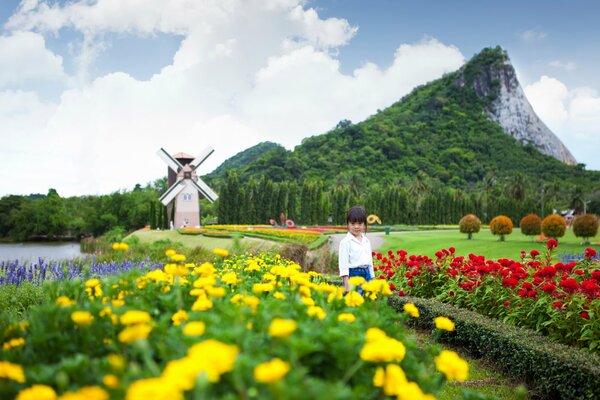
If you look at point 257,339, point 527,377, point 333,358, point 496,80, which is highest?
point 496,80

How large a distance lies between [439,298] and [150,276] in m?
6.32

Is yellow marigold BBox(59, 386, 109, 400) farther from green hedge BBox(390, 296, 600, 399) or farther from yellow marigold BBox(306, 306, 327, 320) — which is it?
green hedge BBox(390, 296, 600, 399)

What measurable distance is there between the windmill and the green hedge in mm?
30467

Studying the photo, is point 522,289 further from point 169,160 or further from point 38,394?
point 169,160

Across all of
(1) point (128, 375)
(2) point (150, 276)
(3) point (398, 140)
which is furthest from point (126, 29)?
(3) point (398, 140)

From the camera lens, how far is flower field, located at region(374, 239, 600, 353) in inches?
195

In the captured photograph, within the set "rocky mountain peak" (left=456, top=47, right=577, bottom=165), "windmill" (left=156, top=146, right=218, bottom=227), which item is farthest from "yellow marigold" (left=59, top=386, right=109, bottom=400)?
"rocky mountain peak" (left=456, top=47, right=577, bottom=165)

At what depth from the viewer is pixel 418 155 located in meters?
75.5

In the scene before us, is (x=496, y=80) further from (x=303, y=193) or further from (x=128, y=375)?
(x=128, y=375)

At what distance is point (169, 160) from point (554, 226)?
89.5 ft

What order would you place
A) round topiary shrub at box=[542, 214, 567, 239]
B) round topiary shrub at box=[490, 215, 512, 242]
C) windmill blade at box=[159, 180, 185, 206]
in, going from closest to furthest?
round topiary shrub at box=[542, 214, 567, 239]
round topiary shrub at box=[490, 215, 512, 242]
windmill blade at box=[159, 180, 185, 206]

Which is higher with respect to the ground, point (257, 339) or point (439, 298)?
point (257, 339)

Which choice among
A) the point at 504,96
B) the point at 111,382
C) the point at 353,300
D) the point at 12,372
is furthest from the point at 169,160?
the point at 504,96

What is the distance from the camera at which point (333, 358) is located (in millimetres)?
1808
